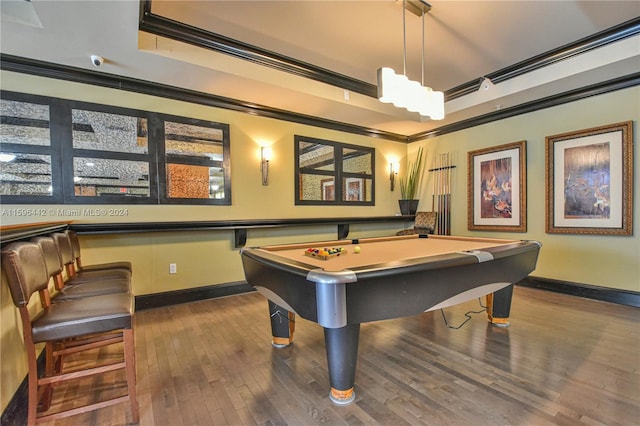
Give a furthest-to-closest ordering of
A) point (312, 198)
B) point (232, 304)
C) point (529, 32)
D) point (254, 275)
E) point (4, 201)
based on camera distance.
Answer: point (312, 198) → point (232, 304) → point (529, 32) → point (4, 201) → point (254, 275)

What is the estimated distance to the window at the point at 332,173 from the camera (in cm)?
432

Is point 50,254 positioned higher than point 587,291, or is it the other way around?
point 50,254

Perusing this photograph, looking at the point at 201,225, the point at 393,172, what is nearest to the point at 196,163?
the point at 201,225

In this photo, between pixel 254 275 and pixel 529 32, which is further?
pixel 529 32

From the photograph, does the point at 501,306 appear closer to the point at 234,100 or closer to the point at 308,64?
the point at 308,64

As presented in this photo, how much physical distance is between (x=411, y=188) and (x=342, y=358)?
167 inches

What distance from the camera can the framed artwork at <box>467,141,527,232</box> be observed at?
402cm

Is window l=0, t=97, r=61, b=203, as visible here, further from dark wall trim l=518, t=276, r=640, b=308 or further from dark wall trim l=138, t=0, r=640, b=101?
dark wall trim l=518, t=276, r=640, b=308

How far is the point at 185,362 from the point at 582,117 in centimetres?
481

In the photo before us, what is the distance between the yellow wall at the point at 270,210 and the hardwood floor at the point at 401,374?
0.65 m

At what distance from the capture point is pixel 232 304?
339 cm

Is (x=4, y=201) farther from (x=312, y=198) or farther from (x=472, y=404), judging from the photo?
(x=472, y=404)

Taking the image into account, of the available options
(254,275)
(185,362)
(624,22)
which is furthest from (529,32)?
(185,362)

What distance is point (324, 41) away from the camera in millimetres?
2943
